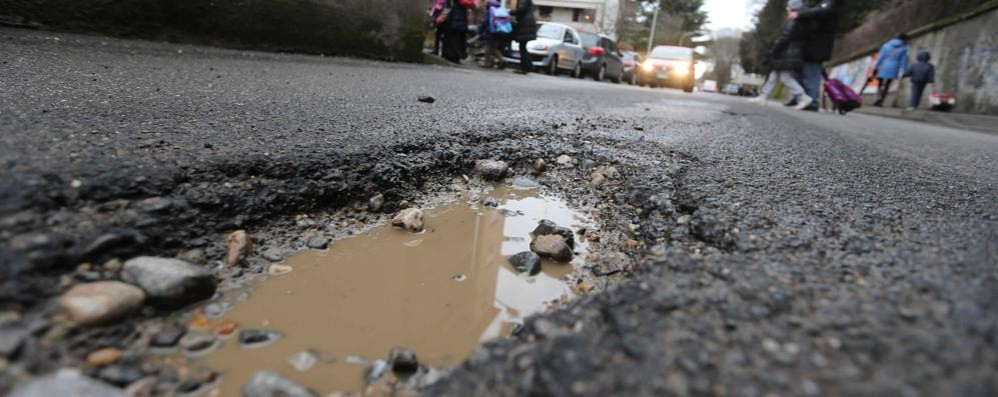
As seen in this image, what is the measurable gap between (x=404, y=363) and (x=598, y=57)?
1414 cm

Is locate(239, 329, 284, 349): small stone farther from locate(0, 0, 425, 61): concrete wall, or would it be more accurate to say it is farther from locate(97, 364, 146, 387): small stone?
locate(0, 0, 425, 61): concrete wall

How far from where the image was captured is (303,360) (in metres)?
0.98

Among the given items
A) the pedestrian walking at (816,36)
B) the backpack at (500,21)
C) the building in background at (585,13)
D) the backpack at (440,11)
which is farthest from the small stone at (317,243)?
the building in background at (585,13)

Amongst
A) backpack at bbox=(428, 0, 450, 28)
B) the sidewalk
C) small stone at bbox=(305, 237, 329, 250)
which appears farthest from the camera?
backpack at bbox=(428, 0, 450, 28)

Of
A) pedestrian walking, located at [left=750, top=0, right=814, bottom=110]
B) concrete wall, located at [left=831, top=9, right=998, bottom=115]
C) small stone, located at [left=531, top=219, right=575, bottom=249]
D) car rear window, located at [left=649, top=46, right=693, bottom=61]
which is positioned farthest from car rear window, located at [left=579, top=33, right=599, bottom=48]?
small stone, located at [left=531, top=219, right=575, bottom=249]

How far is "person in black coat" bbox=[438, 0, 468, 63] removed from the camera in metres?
9.23

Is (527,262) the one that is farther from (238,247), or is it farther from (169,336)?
(169,336)

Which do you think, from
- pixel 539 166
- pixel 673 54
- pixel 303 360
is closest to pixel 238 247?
pixel 303 360

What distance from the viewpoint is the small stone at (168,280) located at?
1.01m

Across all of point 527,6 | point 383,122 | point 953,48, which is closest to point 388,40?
point 527,6

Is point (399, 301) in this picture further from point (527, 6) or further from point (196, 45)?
point (527, 6)

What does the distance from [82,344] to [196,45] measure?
5292 millimetres

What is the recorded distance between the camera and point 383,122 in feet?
→ 8.38

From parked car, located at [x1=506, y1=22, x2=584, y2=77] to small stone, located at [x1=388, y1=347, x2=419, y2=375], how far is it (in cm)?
1179
